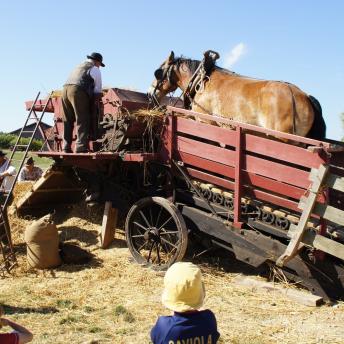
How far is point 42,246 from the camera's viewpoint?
277 inches

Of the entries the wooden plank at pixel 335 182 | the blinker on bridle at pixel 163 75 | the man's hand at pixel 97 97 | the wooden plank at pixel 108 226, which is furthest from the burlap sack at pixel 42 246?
the wooden plank at pixel 335 182

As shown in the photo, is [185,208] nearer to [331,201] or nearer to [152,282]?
[152,282]

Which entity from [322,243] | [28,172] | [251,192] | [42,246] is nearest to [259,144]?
[251,192]

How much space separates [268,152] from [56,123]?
4426mm

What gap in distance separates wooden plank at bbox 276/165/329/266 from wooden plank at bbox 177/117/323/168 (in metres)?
0.19

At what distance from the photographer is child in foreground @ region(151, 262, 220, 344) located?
96.3 inches

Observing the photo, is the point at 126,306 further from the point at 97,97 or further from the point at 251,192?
the point at 97,97

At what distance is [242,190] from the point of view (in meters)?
5.94

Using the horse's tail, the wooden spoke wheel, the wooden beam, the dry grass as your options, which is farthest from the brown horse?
the dry grass

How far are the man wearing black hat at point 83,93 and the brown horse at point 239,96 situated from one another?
105cm

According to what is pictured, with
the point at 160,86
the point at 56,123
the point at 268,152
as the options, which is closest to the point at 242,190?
the point at 268,152

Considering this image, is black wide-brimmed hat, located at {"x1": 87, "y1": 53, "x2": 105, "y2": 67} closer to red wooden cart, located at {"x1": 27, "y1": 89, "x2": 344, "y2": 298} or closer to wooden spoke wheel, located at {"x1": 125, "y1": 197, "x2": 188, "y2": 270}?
red wooden cart, located at {"x1": 27, "y1": 89, "x2": 344, "y2": 298}

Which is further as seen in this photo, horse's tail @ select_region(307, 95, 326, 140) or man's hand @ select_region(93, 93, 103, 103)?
man's hand @ select_region(93, 93, 103, 103)

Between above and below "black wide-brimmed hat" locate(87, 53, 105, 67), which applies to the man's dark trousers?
below
